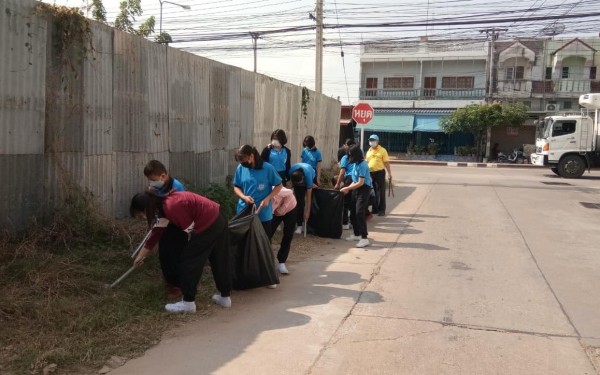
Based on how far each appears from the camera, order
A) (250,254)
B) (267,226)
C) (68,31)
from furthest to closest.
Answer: (267,226)
(68,31)
(250,254)

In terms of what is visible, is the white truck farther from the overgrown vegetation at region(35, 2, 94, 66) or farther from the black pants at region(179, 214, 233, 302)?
the overgrown vegetation at region(35, 2, 94, 66)

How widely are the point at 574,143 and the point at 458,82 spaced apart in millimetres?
17801

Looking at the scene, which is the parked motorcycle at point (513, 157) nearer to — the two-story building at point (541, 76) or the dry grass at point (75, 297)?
the two-story building at point (541, 76)

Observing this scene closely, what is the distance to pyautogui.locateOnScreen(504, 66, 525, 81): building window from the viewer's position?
3847 cm

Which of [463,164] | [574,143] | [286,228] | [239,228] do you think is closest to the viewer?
[239,228]

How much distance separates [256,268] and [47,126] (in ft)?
8.48

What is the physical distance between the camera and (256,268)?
5387 mm

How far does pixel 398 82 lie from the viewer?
41.3 metres

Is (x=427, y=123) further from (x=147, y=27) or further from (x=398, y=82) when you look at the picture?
(x=147, y=27)

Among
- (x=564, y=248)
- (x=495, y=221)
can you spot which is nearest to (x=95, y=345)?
(x=564, y=248)

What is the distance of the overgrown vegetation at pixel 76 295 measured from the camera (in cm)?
372

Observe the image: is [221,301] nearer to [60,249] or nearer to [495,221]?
[60,249]

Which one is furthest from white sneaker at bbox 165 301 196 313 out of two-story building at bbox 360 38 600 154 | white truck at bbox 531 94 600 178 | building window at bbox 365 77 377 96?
building window at bbox 365 77 377 96

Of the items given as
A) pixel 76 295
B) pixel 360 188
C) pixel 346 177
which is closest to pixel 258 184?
pixel 76 295
